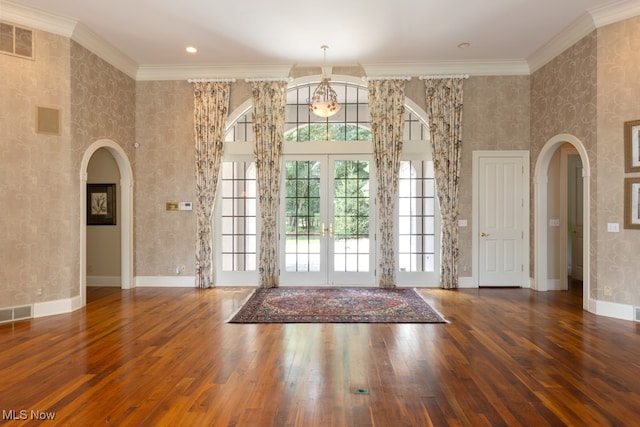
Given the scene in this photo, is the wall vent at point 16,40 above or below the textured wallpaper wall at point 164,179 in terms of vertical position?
above

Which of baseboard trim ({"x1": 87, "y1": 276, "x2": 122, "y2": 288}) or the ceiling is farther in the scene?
baseboard trim ({"x1": 87, "y1": 276, "x2": 122, "y2": 288})

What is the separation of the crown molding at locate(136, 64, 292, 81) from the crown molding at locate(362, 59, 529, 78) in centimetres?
170

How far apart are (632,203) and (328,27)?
15.9ft

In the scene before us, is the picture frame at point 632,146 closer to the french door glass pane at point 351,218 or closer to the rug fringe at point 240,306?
the french door glass pane at point 351,218

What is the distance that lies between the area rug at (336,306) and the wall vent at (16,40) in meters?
4.51

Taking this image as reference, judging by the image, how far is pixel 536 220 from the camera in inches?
271

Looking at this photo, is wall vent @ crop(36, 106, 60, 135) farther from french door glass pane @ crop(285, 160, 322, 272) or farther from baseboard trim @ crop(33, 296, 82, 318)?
french door glass pane @ crop(285, 160, 322, 272)

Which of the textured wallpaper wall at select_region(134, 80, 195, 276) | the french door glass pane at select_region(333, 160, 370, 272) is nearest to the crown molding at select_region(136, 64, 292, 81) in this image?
the textured wallpaper wall at select_region(134, 80, 195, 276)

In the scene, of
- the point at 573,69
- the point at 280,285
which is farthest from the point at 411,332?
the point at 573,69

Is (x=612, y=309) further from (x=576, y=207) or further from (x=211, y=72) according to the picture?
(x=211, y=72)

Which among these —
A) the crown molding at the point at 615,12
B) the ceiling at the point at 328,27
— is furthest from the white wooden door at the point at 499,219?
the crown molding at the point at 615,12

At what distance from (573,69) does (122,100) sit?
7.49 metres

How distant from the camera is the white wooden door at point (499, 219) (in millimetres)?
7133

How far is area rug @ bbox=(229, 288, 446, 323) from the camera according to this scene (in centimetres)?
504
